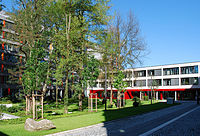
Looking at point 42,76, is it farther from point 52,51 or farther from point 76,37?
point 76,37

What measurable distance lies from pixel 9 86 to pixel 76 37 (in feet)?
126

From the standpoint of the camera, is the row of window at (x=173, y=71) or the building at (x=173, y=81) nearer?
the building at (x=173, y=81)

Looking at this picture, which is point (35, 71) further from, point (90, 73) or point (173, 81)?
point (173, 81)

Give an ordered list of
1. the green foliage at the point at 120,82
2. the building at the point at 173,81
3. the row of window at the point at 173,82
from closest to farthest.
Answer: the green foliage at the point at 120,82
the row of window at the point at 173,82
the building at the point at 173,81

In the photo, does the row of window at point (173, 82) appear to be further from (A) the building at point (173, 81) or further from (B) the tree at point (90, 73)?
(B) the tree at point (90, 73)

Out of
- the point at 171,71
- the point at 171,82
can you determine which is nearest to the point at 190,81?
the point at 171,82

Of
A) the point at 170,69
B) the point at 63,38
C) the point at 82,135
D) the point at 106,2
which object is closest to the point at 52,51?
the point at 63,38

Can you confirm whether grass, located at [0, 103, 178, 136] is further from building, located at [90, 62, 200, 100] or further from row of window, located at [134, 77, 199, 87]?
row of window, located at [134, 77, 199, 87]

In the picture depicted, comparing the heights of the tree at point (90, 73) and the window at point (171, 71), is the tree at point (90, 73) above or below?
below

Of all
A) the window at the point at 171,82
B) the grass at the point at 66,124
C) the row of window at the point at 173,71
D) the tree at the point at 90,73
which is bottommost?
the grass at the point at 66,124

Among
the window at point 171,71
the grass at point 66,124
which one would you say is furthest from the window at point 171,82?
the grass at point 66,124

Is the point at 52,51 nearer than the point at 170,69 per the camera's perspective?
Yes

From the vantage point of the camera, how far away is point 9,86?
51875 millimetres

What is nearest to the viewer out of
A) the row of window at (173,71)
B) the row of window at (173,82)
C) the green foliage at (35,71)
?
the green foliage at (35,71)
